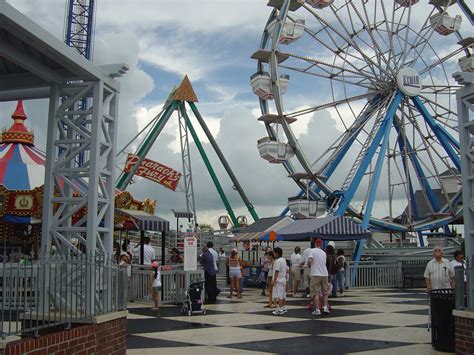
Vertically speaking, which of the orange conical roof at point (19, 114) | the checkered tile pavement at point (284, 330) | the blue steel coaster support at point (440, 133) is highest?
the blue steel coaster support at point (440, 133)

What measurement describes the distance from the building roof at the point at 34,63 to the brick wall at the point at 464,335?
553 centimetres

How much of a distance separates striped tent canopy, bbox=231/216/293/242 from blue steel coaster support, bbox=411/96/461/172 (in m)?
9.16

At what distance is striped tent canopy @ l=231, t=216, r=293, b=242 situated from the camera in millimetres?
23108

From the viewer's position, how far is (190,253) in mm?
15039

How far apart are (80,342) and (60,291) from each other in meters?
0.72

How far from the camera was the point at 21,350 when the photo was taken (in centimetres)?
556

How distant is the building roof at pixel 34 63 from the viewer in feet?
21.4

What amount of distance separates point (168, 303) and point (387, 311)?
5485 mm

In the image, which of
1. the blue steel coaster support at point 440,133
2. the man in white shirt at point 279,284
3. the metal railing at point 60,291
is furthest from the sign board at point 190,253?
the blue steel coaster support at point 440,133

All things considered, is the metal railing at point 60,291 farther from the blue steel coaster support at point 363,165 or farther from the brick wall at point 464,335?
the blue steel coaster support at point 363,165

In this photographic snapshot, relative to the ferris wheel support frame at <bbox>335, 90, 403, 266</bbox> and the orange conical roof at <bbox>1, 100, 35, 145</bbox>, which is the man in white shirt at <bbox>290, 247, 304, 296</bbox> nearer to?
the ferris wheel support frame at <bbox>335, 90, 403, 266</bbox>

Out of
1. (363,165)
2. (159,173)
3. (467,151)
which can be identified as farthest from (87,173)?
(159,173)

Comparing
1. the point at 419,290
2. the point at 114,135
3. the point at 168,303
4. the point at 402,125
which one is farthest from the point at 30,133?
the point at 402,125

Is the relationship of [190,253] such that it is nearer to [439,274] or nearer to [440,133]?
[439,274]
